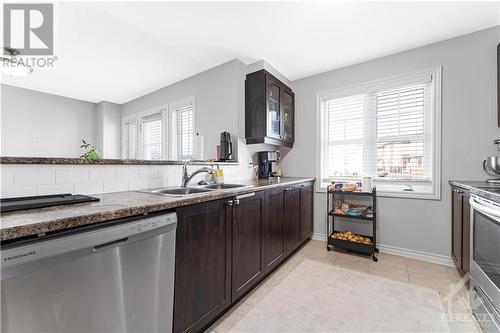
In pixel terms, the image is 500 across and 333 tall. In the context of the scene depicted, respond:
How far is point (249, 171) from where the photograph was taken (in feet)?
9.81

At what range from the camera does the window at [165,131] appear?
2959 mm

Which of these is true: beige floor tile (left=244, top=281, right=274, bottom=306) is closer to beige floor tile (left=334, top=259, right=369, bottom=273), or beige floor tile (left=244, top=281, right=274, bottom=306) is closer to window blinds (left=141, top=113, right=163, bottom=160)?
beige floor tile (left=334, top=259, right=369, bottom=273)

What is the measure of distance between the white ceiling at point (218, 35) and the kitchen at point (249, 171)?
21 mm

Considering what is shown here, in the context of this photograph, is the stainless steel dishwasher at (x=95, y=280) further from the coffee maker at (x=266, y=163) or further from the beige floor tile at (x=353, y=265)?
the coffee maker at (x=266, y=163)

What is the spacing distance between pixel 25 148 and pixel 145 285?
2.19 metres

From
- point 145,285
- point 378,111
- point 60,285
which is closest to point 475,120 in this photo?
point 378,111

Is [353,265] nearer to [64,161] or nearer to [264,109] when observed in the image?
[264,109]

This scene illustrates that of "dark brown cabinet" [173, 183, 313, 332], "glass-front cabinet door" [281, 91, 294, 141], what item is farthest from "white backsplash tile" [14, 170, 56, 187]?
"glass-front cabinet door" [281, 91, 294, 141]

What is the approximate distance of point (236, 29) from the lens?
2.15 metres

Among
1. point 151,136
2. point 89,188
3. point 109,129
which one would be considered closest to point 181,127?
point 151,136

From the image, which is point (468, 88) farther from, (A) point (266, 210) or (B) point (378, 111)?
(A) point (266, 210)
